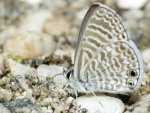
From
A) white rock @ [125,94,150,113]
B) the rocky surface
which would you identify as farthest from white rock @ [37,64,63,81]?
white rock @ [125,94,150,113]

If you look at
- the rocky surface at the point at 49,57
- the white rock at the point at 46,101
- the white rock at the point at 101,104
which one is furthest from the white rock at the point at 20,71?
the white rock at the point at 101,104

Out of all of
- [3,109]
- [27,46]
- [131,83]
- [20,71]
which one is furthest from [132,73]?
[27,46]

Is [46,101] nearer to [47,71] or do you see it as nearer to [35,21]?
[47,71]

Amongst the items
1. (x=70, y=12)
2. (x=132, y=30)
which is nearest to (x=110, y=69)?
(x=132, y=30)

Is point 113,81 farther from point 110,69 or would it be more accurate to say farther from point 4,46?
point 4,46

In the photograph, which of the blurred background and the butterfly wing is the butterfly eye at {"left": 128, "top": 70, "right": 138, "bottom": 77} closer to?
the butterfly wing

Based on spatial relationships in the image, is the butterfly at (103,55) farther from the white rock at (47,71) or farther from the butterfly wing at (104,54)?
the white rock at (47,71)

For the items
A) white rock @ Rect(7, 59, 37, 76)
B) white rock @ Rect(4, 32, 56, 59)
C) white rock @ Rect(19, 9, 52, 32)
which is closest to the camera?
white rock @ Rect(7, 59, 37, 76)
